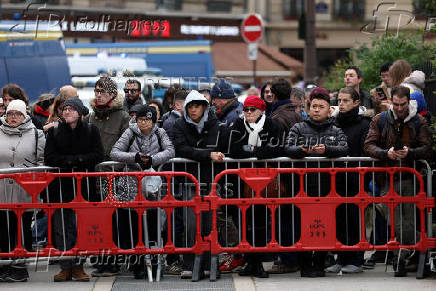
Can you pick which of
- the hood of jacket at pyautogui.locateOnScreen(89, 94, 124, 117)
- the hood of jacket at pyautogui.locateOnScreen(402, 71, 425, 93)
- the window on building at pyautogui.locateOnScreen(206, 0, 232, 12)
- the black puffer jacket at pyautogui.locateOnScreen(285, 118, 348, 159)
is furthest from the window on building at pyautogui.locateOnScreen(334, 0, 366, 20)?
the black puffer jacket at pyautogui.locateOnScreen(285, 118, 348, 159)

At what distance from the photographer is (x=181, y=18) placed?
42.7 m

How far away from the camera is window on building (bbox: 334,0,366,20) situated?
4778 cm

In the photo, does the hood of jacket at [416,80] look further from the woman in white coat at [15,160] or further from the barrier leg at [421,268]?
the woman in white coat at [15,160]

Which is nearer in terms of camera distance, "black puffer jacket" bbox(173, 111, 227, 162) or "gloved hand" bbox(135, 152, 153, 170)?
"gloved hand" bbox(135, 152, 153, 170)

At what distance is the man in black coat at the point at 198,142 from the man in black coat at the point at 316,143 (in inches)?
28.1

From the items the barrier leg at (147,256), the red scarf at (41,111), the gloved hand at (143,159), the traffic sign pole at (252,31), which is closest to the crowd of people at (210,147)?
the gloved hand at (143,159)

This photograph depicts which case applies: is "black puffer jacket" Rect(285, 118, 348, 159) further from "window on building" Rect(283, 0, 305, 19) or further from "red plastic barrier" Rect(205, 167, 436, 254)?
"window on building" Rect(283, 0, 305, 19)

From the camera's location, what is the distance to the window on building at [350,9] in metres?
47.8

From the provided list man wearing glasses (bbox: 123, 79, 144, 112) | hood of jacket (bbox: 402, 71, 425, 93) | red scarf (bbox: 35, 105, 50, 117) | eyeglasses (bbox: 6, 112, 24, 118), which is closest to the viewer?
eyeglasses (bbox: 6, 112, 24, 118)

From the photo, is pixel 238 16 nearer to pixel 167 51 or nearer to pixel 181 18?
pixel 181 18

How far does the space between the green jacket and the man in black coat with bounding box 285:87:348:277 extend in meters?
1.91

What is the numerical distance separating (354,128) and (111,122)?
253 cm

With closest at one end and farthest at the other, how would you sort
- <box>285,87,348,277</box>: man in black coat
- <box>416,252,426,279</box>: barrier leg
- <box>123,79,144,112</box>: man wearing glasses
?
<box>416,252,426,279</box>: barrier leg < <box>285,87,348,277</box>: man in black coat < <box>123,79,144,112</box>: man wearing glasses

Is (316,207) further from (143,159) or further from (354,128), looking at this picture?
(143,159)
